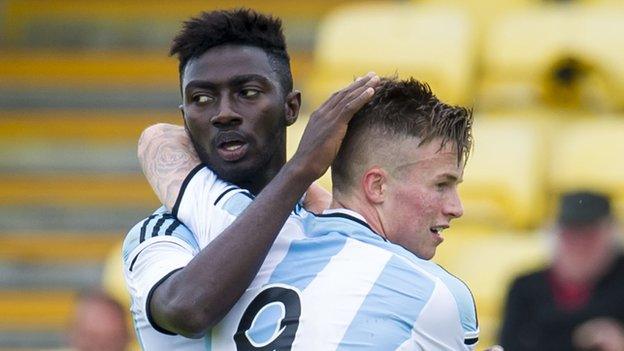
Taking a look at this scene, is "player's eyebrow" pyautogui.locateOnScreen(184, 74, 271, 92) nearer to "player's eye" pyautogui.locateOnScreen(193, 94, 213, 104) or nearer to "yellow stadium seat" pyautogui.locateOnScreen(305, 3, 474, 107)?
"player's eye" pyautogui.locateOnScreen(193, 94, 213, 104)

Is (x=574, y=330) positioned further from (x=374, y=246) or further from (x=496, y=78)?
(x=374, y=246)

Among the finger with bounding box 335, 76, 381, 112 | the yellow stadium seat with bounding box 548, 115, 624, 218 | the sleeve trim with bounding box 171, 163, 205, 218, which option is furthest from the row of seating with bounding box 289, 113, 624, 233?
the finger with bounding box 335, 76, 381, 112

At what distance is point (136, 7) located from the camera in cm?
1015

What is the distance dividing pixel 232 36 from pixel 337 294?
711 millimetres

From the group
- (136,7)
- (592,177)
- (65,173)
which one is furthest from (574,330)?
(136,7)

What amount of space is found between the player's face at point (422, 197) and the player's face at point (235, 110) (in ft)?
1.19

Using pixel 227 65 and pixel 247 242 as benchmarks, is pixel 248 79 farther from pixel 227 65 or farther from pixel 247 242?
pixel 247 242

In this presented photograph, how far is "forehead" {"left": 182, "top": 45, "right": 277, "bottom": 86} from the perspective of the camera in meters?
3.47

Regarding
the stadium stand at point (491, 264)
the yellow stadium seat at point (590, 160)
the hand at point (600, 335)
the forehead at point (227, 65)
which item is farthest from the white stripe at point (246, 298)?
the yellow stadium seat at point (590, 160)

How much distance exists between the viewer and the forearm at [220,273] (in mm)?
3137

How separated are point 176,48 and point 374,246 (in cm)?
71

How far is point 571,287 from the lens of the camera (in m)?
6.03

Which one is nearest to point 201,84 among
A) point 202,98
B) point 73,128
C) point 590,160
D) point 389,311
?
point 202,98

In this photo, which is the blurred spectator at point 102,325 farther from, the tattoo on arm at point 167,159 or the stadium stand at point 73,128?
the tattoo on arm at point 167,159
